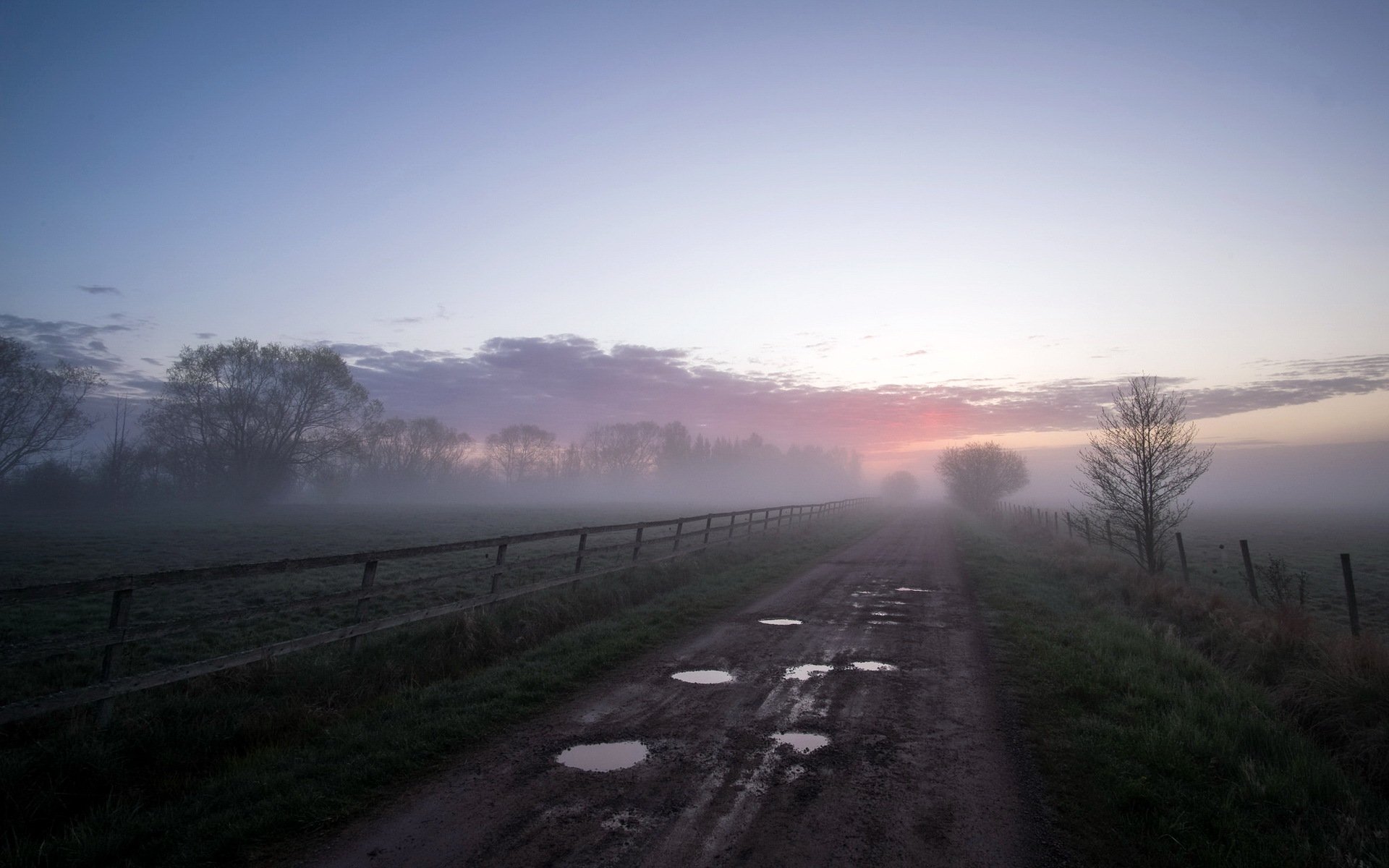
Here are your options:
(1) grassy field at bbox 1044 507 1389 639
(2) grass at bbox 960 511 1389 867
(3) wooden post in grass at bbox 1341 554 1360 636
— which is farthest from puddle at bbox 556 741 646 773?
(1) grassy field at bbox 1044 507 1389 639

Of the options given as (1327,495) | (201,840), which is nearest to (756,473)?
(201,840)

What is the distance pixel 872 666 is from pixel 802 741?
9.60 feet

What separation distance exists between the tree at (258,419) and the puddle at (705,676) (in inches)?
2044

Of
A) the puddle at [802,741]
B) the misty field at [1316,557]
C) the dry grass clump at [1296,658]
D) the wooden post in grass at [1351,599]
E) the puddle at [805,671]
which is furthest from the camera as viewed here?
the misty field at [1316,557]

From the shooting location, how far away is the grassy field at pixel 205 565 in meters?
8.88

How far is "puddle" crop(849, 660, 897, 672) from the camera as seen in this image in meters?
7.99

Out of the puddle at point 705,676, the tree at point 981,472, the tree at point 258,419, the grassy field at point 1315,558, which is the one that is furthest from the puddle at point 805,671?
the tree at point 981,472

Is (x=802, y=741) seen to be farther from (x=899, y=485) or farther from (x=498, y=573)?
(x=899, y=485)

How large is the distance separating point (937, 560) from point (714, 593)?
11.0 meters

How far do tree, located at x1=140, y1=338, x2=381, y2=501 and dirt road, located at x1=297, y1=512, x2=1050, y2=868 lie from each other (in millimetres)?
52894

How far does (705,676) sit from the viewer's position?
7.63 m

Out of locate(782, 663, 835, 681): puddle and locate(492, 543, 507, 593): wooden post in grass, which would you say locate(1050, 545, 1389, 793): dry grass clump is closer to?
locate(782, 663, 835, 681): puddle

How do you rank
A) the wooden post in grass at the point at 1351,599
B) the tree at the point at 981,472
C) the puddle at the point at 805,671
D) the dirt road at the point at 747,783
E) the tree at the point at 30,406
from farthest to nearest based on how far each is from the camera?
the tree at the point at 981,472 → the tree at the point at 30,406 → the wooden post in grass at the point at 1351,599 → the puddle at the point at 805,671 → the dirt road at the point at 747,783

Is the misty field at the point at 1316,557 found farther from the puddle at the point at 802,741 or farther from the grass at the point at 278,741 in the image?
the grass at the point at 278,741
